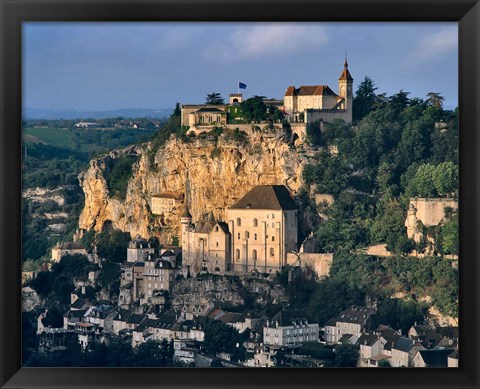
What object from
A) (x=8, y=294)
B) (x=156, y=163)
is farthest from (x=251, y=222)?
(x=8, y=294)

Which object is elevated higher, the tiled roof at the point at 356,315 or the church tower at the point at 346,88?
the church tower at the point at 346,88

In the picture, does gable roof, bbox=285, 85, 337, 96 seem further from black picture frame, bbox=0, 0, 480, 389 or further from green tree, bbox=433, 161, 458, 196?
black picture frame, bbox=0, 0, 480, 389

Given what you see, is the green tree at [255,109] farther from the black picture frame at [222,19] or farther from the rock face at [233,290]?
the black picture frame at [222,19]

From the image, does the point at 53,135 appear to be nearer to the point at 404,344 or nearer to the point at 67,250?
the point at 67,250

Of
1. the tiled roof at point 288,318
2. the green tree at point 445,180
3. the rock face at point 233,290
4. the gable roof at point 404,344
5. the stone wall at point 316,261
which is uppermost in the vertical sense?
the green tree at point 445,180

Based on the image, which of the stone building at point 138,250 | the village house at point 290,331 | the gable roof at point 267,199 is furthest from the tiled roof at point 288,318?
the stone building at point 138,250

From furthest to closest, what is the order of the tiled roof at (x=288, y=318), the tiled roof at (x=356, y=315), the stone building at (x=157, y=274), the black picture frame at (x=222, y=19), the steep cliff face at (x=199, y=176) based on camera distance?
the steep cliff face at (x=199, y=176) < the stone building at (x=157, y=274) < the tiled roof at (x=288, y=318) < the tiled roof at (x=356, y=315) < the black picture frame at (x=222, y=19)

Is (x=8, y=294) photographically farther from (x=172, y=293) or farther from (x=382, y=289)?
(x=172, y=293)

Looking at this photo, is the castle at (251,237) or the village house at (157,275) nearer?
the castle at (251,237)
